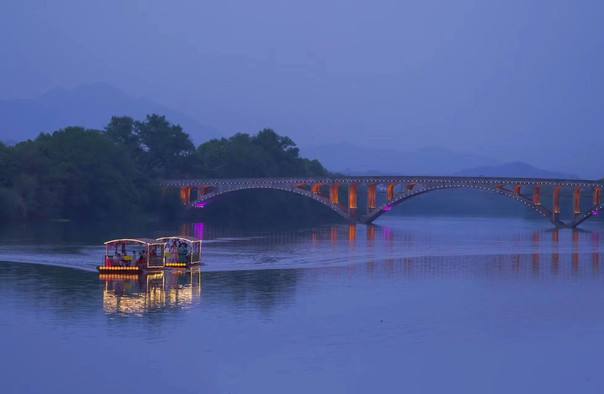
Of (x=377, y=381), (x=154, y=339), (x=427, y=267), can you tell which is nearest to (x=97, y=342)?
(x=154, y=339)

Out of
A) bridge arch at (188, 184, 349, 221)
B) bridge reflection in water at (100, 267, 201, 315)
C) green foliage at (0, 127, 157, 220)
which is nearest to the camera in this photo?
bridge reflection in water at (100, 267, 201, 315)

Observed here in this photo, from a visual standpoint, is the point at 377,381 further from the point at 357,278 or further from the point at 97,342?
the point at 357,278

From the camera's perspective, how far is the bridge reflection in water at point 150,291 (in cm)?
3706

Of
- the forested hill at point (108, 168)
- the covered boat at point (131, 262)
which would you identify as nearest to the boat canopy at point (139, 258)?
the covered boat at point (131, 262)

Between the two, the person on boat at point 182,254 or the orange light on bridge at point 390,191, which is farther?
the orange light on bridge at point 390,191

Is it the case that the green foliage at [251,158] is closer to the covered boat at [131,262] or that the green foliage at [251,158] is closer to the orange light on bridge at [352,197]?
the orange light on bridge at [352,197]

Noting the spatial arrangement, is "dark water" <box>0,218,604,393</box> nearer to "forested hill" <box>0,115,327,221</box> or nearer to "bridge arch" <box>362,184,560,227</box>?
"forested hill" <box>0,115,327,221</box>

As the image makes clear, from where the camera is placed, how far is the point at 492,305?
4044cm

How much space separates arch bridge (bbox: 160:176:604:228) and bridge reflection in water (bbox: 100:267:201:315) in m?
76.1

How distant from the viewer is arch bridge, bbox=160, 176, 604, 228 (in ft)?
390

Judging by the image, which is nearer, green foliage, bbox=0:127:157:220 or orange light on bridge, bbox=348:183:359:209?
green foliage, bbox=0:127:157:220

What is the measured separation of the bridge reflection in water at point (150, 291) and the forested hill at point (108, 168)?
61.6 m

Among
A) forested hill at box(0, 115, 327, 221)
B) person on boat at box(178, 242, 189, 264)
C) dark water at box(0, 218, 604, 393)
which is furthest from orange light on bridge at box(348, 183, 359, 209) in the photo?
person on boat at box(178, 242, 189, 264)

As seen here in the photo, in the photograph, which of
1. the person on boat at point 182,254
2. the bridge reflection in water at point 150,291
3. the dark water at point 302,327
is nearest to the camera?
the dark water at point 302,327
